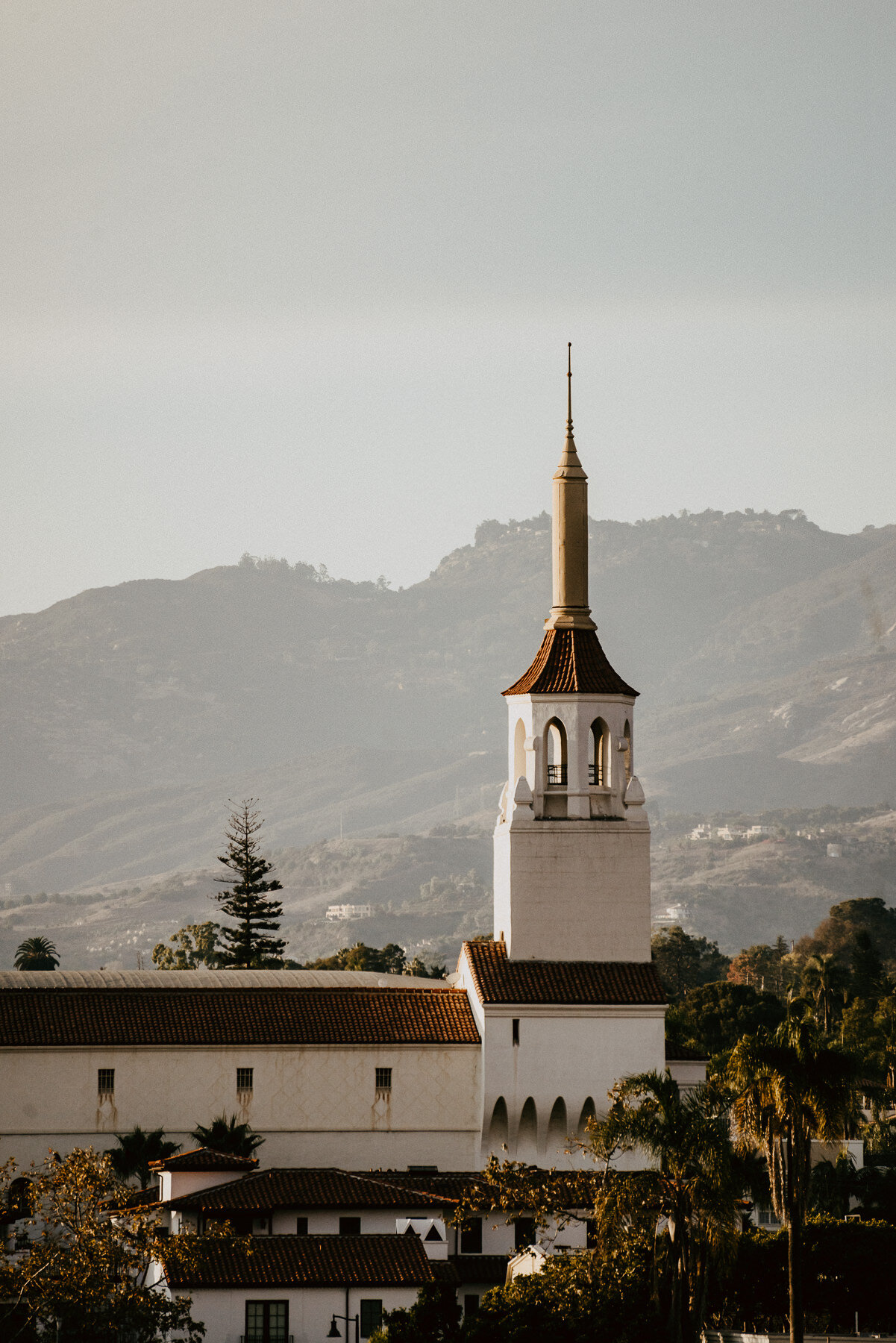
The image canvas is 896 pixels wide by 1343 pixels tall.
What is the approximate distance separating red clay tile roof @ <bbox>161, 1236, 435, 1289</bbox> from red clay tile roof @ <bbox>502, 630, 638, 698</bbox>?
20288mm

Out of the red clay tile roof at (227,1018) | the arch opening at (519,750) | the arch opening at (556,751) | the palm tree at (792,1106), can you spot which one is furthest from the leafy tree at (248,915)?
the palm tree at (792,1106)

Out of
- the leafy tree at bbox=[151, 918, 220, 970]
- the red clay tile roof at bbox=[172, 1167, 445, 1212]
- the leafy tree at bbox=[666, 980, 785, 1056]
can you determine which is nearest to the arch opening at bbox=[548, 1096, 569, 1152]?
the red clay tile roof at bbox=[172, 1167, 445, 1212]

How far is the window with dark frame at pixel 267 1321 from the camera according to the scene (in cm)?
5112

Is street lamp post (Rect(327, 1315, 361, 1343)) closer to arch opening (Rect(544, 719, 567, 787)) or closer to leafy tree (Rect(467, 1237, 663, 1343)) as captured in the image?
leafy tree (Rect(467, 1237, 663, 1343))

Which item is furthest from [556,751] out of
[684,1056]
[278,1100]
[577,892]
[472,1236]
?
[472,1236]

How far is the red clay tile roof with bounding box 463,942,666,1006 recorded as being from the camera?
65062 millimetres

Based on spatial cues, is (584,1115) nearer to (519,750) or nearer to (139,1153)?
(519,750)

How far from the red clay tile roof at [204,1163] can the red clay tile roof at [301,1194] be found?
58 cm

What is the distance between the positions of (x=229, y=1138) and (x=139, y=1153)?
8.25ft

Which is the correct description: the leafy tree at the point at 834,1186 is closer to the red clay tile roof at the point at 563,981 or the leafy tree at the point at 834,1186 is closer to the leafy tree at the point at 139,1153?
the red clay tile roof at the point at 563,981

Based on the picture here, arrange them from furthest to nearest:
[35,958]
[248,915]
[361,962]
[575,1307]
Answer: [361,962] → [35,958] → [248,915] → [575,1307]

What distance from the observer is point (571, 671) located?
6938 cm

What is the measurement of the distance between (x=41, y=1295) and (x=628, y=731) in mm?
30952

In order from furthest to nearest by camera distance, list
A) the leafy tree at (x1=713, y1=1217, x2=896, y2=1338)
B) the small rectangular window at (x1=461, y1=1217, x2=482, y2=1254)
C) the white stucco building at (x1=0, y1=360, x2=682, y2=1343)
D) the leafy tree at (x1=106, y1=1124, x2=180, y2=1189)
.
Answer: the white stucco building at (x1=0, y1=360, x2=682, y2=1343) → the leafy tree at (x1=106, y1=1124, x2=180, y2=1189) → the small rectangular window at (x1=461, y1=1217, x2=482, y2=1254) → the leafy tree at (x1=713, y1=1217, x2=896, y2=1338)
